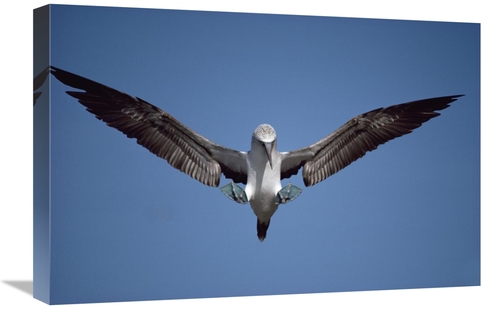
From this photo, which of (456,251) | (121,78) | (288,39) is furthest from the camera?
(456,251)

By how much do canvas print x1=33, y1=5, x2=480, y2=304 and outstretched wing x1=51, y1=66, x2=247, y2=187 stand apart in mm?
14

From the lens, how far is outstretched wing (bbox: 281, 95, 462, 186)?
9.70m

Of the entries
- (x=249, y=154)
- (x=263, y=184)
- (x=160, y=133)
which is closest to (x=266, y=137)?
(x=249, y=154)

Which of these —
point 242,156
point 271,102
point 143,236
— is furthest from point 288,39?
point 143,236

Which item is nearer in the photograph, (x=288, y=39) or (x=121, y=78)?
(x=121, y=78)

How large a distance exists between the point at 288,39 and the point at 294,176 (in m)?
1.34

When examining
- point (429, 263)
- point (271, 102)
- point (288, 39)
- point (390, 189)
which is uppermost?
point (288, 39)

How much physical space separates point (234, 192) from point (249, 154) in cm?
38

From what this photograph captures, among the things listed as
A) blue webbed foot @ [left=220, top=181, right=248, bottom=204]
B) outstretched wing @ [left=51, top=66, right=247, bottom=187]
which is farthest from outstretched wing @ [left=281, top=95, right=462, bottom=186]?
outstretched wing @ [left=51, top=66, right=247, bottom=187]

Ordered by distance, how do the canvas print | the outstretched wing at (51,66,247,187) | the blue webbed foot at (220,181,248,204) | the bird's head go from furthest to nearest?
1. the blue webbed foot at (220,181,248,204)
2. the bird's head
3. the canvas print
4. the outstretched wing at (51,66,247,187)

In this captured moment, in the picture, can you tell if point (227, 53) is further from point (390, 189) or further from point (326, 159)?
point (390, 189)

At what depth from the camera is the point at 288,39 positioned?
9.96 meters

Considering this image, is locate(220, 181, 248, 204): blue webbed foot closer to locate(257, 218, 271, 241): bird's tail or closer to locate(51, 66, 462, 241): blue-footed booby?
locate(51, 66, 462, 241): blue-footed booby

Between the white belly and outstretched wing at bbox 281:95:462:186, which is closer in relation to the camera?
the white belly
